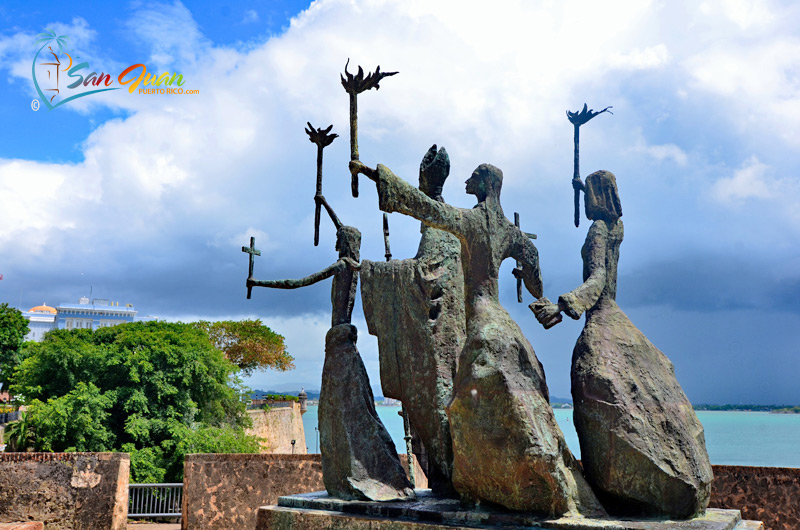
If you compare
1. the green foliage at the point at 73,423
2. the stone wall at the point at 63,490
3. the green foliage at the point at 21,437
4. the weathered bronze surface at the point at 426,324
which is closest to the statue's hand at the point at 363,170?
the weathered bronze surface at the point at 426,324

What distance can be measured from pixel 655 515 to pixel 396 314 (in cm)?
265

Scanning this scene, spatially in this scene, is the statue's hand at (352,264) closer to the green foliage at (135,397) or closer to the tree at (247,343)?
the green foliage at (135,397)

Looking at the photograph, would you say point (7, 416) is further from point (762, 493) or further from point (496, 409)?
point (496, 409)

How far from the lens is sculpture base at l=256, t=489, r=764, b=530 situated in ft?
15.2

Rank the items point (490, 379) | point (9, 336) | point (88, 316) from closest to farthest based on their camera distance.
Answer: point (490, 379)
point (9, 336)
point (88, 316)

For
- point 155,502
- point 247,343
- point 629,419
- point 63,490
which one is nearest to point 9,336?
point 247,343

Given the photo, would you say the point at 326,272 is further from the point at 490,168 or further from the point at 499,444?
the point at 499,444

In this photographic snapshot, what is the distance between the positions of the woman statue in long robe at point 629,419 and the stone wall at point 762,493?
3.34 m

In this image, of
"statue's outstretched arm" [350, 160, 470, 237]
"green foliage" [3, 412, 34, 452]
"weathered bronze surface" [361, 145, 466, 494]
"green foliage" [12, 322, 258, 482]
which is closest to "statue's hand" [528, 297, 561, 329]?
"statue's outstretched arm" [350, 160, 470, 237]

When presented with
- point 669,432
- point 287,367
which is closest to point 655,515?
point 669,432

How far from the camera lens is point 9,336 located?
29.1 meters

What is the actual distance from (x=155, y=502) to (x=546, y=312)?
848cm

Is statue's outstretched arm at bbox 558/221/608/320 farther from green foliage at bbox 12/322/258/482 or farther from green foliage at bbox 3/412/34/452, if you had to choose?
green foliage at bbox 3/412/34/452

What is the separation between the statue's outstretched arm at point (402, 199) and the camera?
5.02 meters
